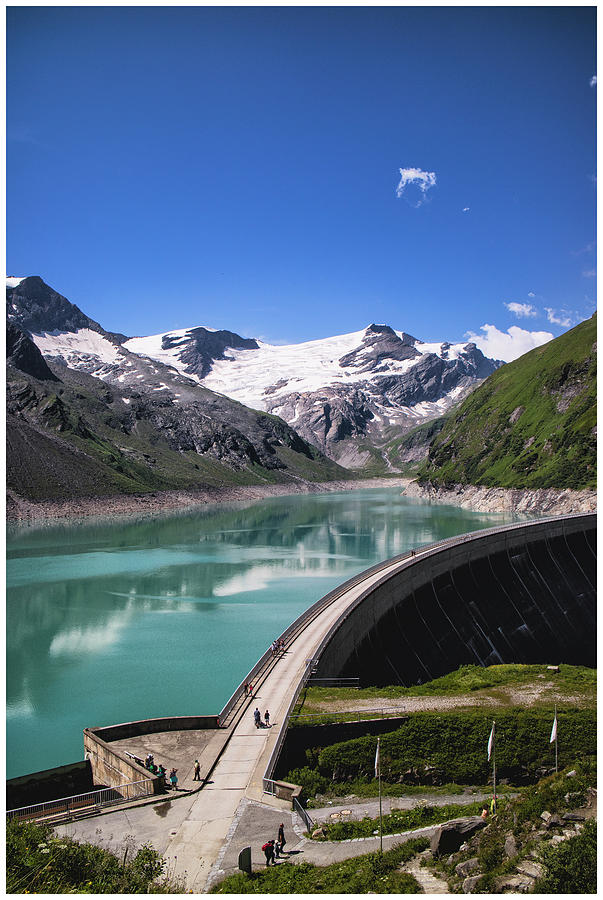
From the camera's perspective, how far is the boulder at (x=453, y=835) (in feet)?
50.0

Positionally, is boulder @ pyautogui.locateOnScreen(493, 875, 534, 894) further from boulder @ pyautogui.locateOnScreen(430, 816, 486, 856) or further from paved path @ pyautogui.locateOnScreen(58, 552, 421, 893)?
paved path @ pyautogui.locateOnScreen(58, 552, 421, 893)

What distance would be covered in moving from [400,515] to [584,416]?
163 feet

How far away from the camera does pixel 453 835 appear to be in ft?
50.7

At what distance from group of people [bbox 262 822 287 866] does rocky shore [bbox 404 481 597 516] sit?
9837 cm

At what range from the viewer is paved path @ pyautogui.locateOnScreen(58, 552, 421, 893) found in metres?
17.0

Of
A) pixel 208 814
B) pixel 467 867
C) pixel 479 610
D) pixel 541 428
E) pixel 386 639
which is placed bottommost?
pixel 479 610

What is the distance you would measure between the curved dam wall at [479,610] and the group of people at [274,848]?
13.3 metres

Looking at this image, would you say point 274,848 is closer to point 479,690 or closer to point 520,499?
point 479,690

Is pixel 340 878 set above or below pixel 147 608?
above

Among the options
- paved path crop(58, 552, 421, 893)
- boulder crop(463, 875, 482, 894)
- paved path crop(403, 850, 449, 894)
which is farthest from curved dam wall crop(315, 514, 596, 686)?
boulder crop(463, 875, 482, 894)

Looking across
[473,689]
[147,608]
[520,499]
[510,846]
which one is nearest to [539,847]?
[510,846]

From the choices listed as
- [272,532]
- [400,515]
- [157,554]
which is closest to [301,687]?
[157,554]

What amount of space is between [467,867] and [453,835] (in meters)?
1.67

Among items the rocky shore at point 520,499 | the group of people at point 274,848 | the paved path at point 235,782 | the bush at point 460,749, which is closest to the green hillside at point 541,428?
the rocky shore at point 520,499
